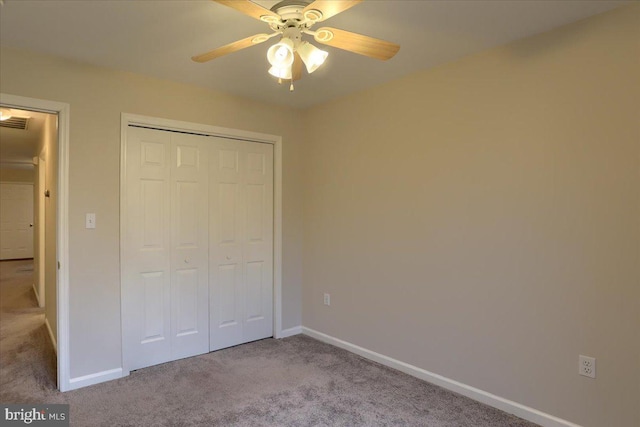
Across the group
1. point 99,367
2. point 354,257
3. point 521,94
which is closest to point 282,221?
point 354,257

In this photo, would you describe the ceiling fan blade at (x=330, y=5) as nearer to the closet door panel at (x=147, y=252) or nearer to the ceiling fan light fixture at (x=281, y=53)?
the ceiling fan light fixture at (x=281, y=53)

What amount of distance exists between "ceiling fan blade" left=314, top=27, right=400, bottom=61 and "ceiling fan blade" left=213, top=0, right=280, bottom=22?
0.22 m

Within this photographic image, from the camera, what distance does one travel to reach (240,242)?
3539 mm

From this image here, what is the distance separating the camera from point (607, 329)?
6.44 ft

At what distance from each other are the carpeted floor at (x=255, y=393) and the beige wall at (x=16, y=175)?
25.7ft

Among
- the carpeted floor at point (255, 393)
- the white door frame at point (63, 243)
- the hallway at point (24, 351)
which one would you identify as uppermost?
the white door frame at point (63, 243)

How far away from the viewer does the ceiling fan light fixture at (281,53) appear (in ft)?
5.48

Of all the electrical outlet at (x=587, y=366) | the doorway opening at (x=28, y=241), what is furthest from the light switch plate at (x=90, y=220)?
the electrical outlet at (x=587, y=366)

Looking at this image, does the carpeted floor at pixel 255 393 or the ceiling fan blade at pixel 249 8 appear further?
the carpeted floor at pixel 255 393

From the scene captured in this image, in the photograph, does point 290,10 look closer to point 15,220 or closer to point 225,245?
point 225,245

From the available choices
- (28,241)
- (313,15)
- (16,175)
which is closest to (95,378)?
(313,15)

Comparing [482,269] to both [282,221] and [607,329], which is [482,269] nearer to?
[607,329]

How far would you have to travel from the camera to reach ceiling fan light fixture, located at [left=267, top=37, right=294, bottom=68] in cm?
167

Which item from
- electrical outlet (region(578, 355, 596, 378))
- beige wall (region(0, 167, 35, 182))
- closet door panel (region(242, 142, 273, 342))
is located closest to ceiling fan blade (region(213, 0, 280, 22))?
closet door panel (region(242, 142, 273, 342))
